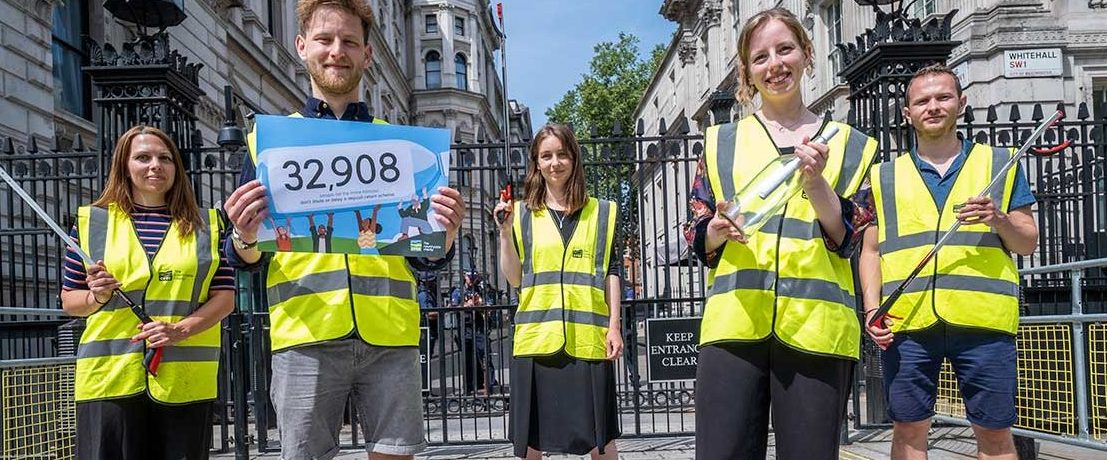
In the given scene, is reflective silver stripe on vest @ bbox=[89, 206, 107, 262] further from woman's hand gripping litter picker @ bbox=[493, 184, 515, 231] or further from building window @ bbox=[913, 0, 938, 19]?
building window @ bbox=[913, 0, 938, 19]

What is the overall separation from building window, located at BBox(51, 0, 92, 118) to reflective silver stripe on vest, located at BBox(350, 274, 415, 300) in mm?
11665

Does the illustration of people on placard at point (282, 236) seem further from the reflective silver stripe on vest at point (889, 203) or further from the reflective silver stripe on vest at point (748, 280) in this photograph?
the reflective silver stripe on vest at point (889, 203)

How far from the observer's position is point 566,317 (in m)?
4.53

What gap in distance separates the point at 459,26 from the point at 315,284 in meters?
61.9

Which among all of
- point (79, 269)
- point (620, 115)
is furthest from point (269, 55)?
point (620, 115)

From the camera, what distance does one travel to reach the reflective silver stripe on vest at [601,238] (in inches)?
185

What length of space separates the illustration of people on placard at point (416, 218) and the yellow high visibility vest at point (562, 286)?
1.92 metres

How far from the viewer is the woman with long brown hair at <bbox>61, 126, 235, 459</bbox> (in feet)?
11.1

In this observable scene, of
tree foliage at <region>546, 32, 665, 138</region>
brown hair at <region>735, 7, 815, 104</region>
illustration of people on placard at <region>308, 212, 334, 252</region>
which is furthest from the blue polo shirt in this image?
tree foliage at <region>546, 32, 665, 138</region>

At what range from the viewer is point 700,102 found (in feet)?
123

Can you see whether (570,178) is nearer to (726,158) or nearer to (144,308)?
(726,158)

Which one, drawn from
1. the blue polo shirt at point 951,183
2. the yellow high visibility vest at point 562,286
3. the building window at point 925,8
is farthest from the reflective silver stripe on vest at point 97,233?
the building window at point 925,8

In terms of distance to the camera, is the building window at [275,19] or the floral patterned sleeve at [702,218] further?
the building window at [275,19]

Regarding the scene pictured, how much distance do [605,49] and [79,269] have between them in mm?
51467
